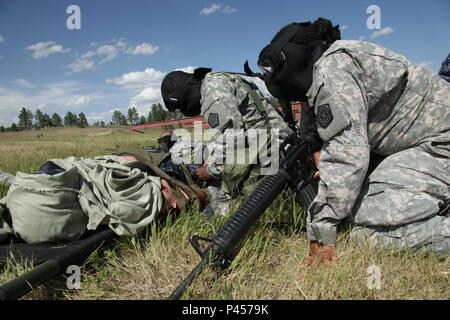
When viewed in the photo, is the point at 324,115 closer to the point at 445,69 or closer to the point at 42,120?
the point at 445,69

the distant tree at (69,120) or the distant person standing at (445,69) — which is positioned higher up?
the distant tree at (69,120)

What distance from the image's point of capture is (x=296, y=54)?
2217mm

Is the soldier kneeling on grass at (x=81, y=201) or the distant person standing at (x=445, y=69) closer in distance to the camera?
the soldier kneeling on grass at (x=81, y=201)

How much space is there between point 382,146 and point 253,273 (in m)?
1.37

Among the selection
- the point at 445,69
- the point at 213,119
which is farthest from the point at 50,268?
the point at 445,69

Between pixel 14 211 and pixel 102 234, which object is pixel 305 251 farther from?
pixel 14 211

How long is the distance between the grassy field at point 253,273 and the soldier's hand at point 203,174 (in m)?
1.11

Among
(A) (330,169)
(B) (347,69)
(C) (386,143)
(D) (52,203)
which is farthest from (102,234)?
(C) (386,143)

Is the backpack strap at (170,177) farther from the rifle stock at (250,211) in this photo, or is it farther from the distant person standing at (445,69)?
the distant person standing at (445,69)

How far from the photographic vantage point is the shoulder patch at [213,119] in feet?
11.1

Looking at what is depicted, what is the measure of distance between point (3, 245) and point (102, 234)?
656 millimetres

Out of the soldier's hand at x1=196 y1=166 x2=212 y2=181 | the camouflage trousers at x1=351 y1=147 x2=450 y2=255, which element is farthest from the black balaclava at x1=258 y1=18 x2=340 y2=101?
the soldier's hand at x1=196 y1=166 x2=212 y2=181

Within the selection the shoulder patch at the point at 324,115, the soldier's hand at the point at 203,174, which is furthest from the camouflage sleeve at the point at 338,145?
the soldier's hand at the point at 203,174

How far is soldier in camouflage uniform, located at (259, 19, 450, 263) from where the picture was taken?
200 centimetres
